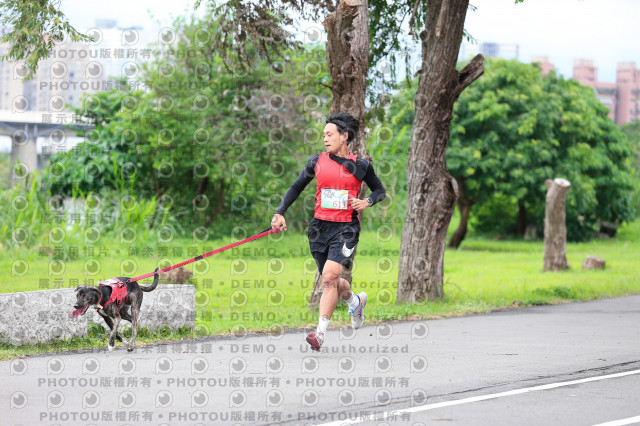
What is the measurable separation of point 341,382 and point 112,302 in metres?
2.07

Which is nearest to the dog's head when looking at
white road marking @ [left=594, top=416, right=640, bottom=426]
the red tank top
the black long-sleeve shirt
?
the black long-sleeve shirt

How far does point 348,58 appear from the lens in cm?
1208

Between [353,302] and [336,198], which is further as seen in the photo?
[353,302]

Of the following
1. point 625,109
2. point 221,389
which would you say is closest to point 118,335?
point 221,389

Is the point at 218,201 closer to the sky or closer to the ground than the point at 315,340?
closer to the sky

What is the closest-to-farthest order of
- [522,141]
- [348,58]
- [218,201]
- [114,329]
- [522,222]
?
[114,329] → [348,58] → [218,201] → [522,141] → [522,222]

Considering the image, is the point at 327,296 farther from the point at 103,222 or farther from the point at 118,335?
the point at 103,222

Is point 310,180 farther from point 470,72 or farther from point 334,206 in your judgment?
point 470,72

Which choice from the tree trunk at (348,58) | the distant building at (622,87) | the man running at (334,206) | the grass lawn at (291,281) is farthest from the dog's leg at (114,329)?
the distant building at (622,87)

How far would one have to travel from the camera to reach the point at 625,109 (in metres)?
149

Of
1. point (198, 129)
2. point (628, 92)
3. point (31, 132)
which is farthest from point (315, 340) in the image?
point (628, 92)

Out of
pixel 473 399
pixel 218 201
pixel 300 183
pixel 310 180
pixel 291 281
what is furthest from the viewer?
pixel 218 201

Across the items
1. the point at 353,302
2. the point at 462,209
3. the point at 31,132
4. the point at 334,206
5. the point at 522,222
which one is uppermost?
the point at 31,132

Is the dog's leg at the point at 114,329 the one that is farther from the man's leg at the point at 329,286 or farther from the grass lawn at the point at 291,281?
the man's leg at the point at 329,286
